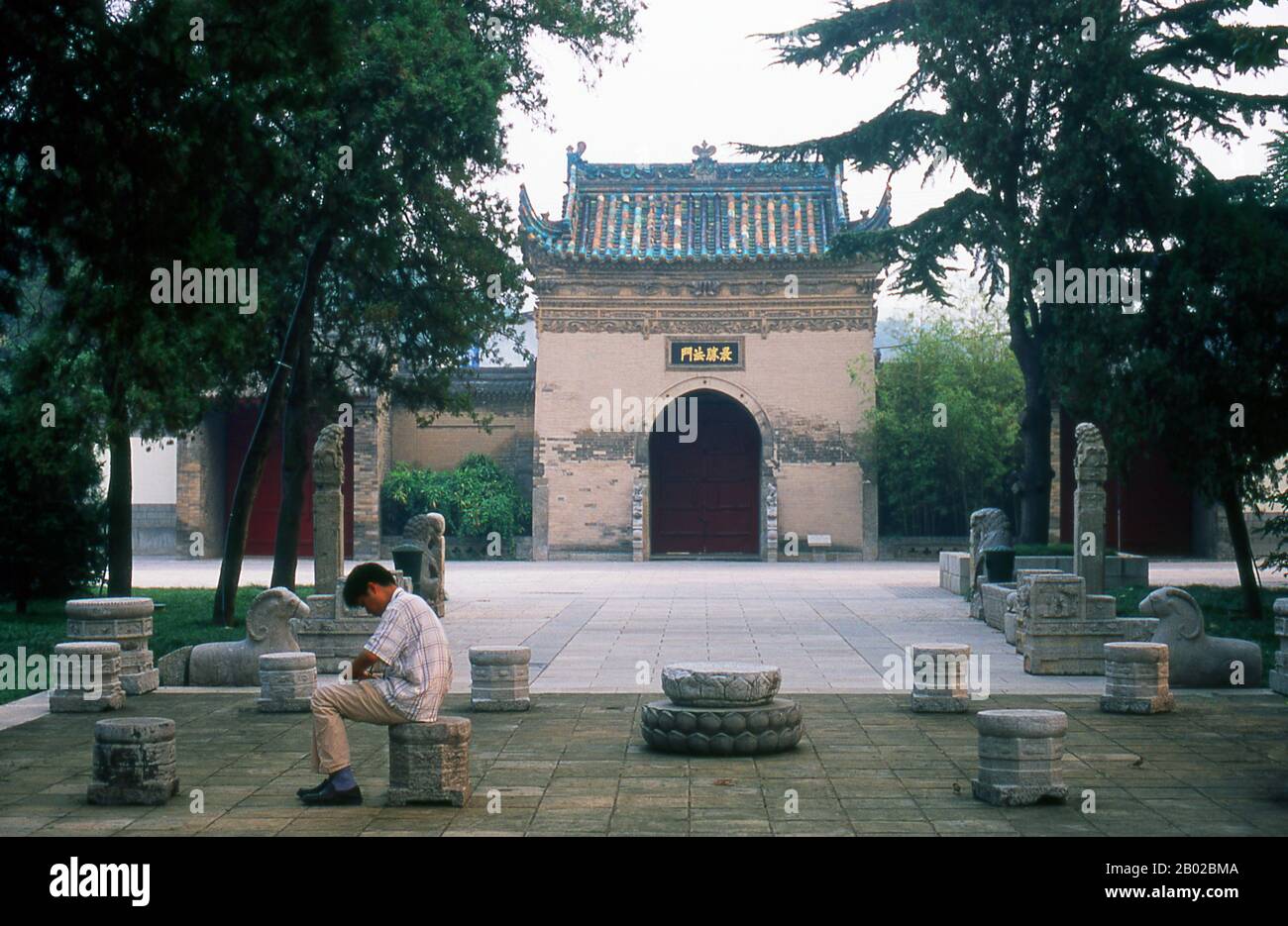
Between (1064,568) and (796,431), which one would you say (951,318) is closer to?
(796,431)

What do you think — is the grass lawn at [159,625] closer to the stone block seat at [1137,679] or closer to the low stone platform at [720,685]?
the low stone platform at [720,685]

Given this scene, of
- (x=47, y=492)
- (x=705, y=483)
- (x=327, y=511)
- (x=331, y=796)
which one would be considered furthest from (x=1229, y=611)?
(x=705, y=483)

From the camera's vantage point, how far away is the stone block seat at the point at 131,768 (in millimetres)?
6625

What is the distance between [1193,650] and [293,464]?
9.04 meters

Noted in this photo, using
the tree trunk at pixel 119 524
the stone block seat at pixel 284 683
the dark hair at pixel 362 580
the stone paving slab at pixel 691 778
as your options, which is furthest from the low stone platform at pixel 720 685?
the tree trunk at pixel 119 524

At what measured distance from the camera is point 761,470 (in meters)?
28.2

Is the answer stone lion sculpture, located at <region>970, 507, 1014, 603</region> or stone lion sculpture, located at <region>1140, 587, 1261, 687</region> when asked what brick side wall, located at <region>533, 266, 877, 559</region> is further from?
stone lion sculpture, located at <region>1140, 587, 1261, 687</region>

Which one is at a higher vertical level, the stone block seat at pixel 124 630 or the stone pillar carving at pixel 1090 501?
the stone pillar carving at pixel 1090 501

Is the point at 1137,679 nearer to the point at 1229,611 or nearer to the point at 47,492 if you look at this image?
the point at 1229,611

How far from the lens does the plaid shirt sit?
662cm

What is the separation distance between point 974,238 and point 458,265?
728 centimetres

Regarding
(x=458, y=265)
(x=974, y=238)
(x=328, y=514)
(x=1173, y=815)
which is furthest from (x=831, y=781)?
(x=974, y=238)

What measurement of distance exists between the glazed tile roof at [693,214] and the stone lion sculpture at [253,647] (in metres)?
18.1

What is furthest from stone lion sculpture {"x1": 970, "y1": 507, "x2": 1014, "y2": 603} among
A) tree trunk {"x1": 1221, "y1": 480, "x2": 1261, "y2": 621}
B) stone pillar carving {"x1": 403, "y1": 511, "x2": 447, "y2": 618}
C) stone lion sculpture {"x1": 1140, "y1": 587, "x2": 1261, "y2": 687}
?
stone pillar carving {"x1": 403, "y1": 511, "x2": 447, "y2": 618}
